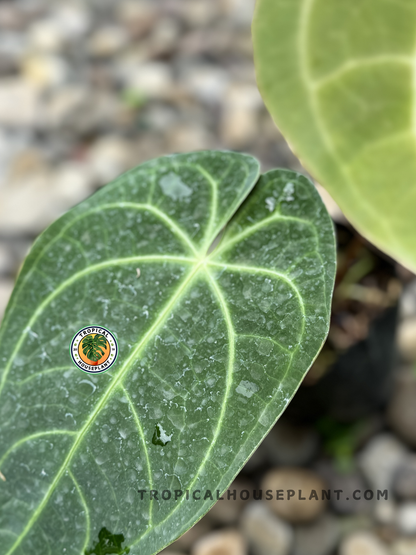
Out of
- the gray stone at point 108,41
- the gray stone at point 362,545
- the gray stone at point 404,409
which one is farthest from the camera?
the gray stone at point 108,41

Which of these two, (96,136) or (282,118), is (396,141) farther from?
(96,136)

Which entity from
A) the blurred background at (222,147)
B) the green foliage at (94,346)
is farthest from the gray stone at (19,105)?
the green foliage at (94,346)

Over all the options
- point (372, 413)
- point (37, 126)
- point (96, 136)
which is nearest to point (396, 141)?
point (372, 413)

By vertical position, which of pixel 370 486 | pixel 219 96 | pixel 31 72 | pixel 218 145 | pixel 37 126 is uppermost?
pixel 219 96

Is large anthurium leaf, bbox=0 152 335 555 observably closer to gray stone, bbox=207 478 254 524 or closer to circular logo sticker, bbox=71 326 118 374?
circular logo sticker, bbox=71 326 118 374

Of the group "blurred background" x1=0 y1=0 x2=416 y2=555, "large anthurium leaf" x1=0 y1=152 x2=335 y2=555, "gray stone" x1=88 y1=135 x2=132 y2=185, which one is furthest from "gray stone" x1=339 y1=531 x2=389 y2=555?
"gray stone" x1=88 y1=135 x2=132 y2=185

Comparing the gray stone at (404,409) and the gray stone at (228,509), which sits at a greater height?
the gray stone at (404,409)

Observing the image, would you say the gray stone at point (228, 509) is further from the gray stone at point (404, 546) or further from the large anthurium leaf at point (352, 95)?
the large anthurium leaf at point (352, 95)
